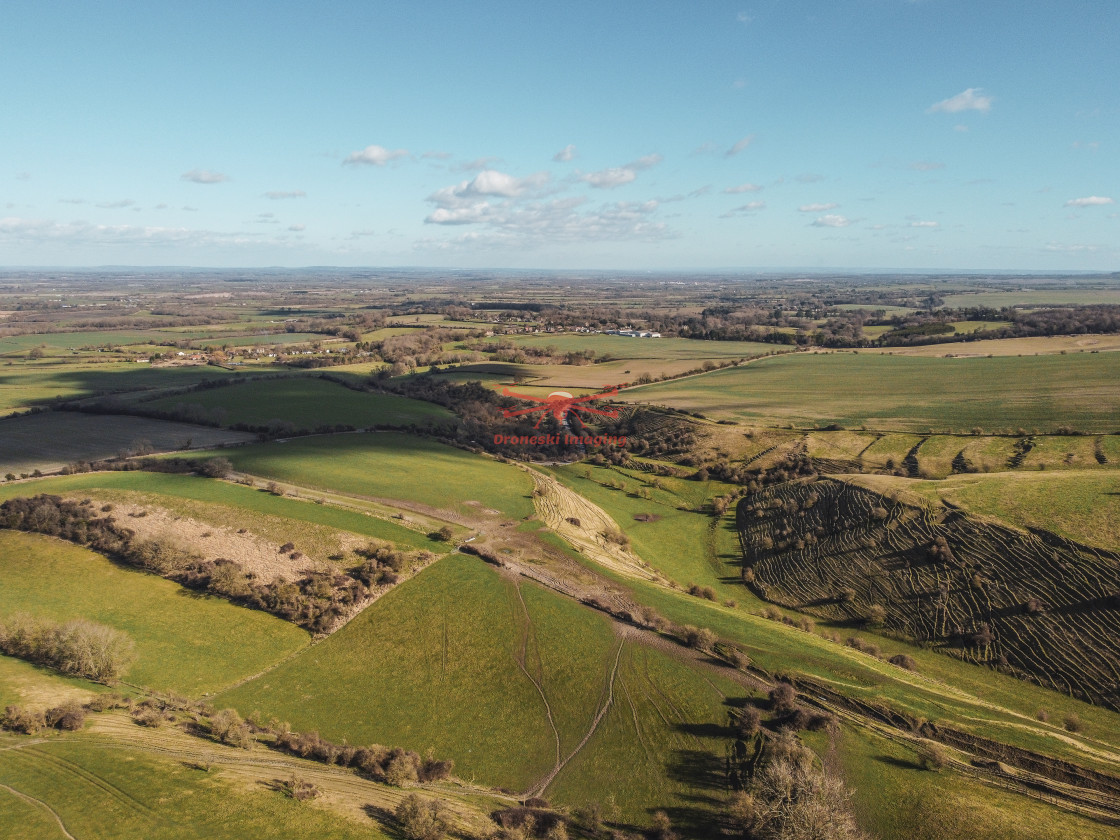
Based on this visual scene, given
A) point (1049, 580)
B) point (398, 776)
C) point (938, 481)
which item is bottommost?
point (398, 776)

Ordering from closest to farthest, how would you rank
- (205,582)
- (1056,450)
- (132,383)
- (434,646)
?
(434,646), (205,582), (1056,450), (132,383)

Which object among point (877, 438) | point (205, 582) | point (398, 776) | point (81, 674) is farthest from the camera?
point (877, 438)

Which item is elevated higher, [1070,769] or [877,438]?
[877,438]

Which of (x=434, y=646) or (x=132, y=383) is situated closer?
(x=434, y=646)

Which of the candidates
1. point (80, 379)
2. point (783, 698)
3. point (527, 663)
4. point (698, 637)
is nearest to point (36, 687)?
point (527, 663)

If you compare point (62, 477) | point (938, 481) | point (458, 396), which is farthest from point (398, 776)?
point (458, 396)

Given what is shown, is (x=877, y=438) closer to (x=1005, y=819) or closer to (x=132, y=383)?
(x=1005, y=819)

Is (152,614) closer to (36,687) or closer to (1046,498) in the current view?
(36,687)

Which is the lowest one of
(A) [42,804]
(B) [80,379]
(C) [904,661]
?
(C) [904,661]
